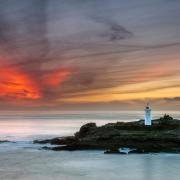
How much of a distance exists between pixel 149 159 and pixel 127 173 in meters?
7.03

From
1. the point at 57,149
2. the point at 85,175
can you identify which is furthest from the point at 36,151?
the point at 85,175

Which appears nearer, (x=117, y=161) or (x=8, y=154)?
(x=117, y=161)

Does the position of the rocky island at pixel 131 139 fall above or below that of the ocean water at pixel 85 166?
above

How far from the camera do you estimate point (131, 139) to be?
5525cm

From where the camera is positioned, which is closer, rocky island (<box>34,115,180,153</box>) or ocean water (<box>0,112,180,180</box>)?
ocean water (<box>0,112,180,180</box>)

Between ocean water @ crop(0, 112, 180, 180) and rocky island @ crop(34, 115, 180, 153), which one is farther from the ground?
rocky island @ crop(34, 115, 180, 153)

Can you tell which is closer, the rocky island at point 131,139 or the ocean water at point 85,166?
the ocean water at point 85,166

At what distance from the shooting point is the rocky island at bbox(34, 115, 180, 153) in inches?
2104

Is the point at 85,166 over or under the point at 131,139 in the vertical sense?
under

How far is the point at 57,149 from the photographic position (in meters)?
56.5

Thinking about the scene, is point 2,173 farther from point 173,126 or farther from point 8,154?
point 173,126

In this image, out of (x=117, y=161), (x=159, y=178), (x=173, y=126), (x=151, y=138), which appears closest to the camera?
(x=159, y=178)

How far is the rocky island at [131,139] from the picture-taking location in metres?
53.4

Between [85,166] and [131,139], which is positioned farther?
[131,139]
